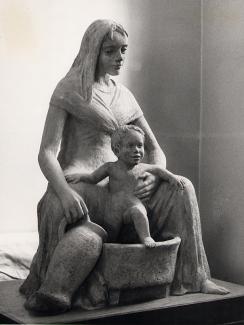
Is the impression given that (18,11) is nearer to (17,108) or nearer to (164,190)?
(17,108)

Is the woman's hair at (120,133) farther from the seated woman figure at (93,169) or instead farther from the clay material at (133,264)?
the clay material at (133,264)

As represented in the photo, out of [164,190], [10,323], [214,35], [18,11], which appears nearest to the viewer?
[10,323]

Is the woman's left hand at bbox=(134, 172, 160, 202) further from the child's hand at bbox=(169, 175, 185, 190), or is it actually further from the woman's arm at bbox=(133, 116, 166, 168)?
the woman's arm at bbox=(133, 116, 166, 168)

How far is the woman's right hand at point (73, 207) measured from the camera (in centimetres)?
363

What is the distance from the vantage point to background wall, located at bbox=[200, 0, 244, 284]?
16.2 ft

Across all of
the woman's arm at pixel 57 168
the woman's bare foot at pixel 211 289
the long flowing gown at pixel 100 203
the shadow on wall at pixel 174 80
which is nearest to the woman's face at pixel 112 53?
the long flowing gown at pixel 100 203

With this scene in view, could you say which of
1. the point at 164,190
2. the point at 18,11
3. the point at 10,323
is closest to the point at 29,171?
the point at 18,11

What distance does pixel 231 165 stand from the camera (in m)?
5.01

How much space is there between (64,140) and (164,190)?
58 centimetres

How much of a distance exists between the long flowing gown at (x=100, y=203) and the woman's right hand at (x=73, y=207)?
0.05 meters

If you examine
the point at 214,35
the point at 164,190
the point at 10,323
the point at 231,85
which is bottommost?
the point at 10,323

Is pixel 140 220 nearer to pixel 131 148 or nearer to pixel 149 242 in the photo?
pixel 149 242

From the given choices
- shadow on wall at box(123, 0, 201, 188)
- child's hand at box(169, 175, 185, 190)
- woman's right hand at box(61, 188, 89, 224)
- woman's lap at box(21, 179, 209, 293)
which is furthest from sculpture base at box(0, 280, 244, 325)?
shadow on wall at box(123, 0, 201, 188)

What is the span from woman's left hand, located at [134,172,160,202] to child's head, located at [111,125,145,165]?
11 cm
